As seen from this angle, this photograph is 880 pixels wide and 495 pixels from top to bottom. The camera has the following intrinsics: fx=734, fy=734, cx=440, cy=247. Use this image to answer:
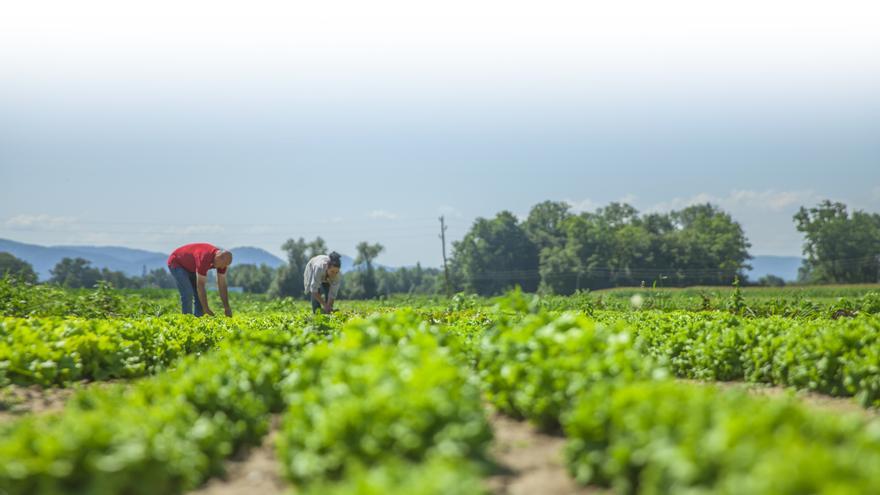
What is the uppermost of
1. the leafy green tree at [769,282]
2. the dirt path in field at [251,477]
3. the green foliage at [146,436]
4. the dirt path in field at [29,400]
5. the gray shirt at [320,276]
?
the gray shirt at [320,276]

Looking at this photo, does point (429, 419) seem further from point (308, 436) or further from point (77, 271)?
point (77, 271)

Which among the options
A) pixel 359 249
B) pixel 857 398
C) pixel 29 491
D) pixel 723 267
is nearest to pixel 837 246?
pixel 723 267

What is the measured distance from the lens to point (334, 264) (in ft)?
41.9

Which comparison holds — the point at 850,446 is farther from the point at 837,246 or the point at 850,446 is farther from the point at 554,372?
the point at 837,246

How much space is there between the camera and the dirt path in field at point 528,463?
15.2 ft

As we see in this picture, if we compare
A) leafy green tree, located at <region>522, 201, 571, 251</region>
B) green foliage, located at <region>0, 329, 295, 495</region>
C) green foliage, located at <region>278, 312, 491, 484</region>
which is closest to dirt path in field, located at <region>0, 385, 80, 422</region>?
green foliage, located at <region>0, 329, 295, 495</region>

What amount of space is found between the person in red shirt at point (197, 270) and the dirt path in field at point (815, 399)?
7925 millimetres

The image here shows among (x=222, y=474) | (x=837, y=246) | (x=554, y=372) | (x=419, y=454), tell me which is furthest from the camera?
(x=837, y=246)

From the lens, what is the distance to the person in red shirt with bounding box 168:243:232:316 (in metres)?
12.7

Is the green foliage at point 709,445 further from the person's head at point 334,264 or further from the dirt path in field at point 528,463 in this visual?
the person's head at point 334,264

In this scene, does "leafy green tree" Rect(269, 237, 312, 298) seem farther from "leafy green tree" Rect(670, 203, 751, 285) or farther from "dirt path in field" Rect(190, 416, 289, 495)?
"dirt path in field" Rect(190, 416, 289, 495)

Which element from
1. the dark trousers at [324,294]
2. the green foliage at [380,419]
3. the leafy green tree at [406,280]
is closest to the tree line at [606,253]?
the leafy green tree at [406,280]

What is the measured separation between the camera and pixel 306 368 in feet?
19.1

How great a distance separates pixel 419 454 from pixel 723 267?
95.1 m
